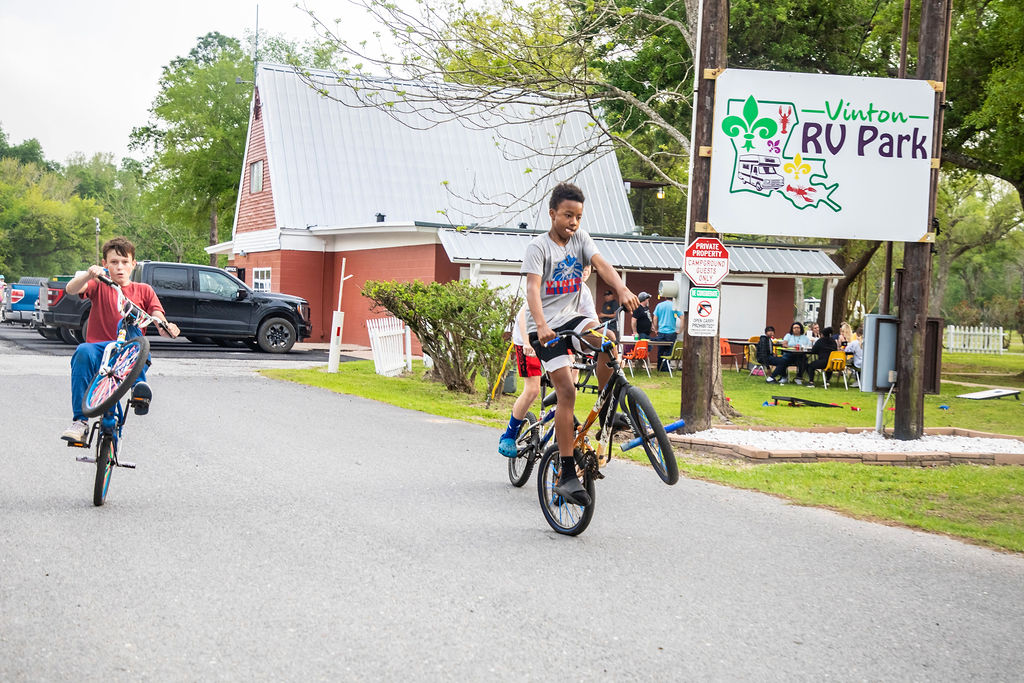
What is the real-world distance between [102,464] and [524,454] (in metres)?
2.87

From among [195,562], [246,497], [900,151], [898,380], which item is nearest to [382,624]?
[195,562]

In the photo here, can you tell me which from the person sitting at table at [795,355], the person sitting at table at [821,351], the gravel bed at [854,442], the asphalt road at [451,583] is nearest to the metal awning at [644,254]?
the person sitting at table at [795,355]

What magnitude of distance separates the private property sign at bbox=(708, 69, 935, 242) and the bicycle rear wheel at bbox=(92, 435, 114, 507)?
7.54 metres

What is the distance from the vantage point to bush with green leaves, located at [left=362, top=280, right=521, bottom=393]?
16.0 meters

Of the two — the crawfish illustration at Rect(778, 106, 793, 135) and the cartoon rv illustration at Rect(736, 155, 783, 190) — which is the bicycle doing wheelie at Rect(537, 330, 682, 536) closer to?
the cartoon rv illustration at Rect(736, 155, 783, 190)

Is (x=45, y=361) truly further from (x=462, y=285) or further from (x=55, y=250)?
(x=55, y=250)

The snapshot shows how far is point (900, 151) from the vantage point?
12.7 m

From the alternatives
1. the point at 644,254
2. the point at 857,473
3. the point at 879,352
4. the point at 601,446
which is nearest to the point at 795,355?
the point at 644,254

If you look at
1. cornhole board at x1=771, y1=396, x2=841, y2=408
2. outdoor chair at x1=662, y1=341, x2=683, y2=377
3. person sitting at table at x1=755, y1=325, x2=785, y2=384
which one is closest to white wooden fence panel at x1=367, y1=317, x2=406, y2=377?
outdoor chair at x1=662, y1=341, x2=683, y2=377

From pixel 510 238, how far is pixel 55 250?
76.2 metres

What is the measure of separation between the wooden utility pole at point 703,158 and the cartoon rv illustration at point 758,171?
0.39 m

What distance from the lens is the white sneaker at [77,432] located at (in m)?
7.12

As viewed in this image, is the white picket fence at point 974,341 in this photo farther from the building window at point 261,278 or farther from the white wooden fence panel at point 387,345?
the white wooden fence panel at point 387,345

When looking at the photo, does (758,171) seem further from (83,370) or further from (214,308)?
(214,308)
